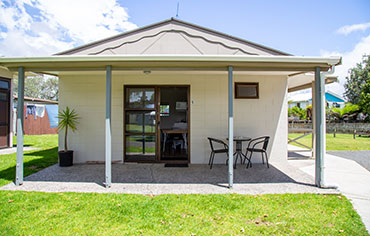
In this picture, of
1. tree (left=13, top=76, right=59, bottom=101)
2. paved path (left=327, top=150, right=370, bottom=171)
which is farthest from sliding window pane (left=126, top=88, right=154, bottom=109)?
tree (left=13, top=76, right=59, bottom=101)

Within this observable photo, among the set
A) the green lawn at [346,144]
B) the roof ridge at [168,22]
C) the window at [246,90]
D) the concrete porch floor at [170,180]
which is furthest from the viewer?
the green lawn at [346,144]

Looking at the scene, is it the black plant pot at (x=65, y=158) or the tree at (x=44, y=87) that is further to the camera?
the tree at (x=44, y=87)

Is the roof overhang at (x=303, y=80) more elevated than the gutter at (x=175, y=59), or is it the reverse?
the roof overhang at (x=303, y=80)

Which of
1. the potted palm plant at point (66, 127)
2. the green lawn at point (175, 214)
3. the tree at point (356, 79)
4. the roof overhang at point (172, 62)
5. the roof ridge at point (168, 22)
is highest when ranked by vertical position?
the tree at point (356, 79)

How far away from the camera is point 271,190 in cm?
383

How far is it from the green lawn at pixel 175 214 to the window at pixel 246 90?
3.03 meters

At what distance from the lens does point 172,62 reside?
386cm

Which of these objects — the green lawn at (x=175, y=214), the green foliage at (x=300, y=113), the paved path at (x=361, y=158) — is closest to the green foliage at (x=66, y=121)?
the green lawn at (x=175, y=214)

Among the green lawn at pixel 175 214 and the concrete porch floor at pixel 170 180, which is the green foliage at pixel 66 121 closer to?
the concrete porch floor at pixel 170 180

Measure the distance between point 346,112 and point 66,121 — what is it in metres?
17.7

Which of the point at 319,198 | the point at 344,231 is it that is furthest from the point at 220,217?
the point at 319,198

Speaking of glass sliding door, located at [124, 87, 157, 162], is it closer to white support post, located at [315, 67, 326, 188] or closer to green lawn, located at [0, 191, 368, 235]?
green lawn, located at [0, 191, 368, 235]

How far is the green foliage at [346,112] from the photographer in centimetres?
1568

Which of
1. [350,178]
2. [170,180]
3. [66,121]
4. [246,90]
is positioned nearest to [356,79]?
[246,90]
